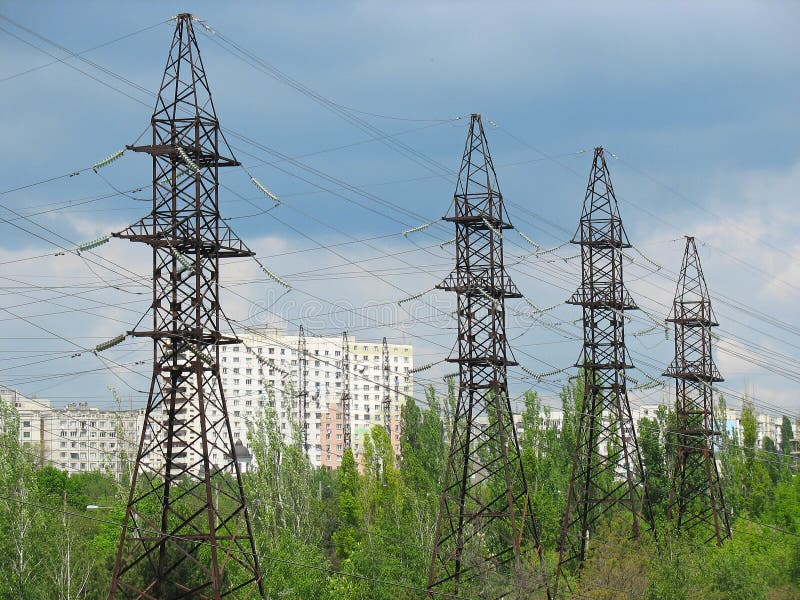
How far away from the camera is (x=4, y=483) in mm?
56812

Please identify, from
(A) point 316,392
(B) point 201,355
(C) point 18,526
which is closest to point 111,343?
(B) point 201,355

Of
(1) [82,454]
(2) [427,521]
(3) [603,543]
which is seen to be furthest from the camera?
(1) [82,454]

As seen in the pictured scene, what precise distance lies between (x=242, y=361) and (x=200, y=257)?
131 metres

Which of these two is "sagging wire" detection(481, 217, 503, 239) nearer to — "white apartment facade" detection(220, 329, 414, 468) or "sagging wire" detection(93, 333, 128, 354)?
"sagging wire" detection(93, 333, 128, 354)

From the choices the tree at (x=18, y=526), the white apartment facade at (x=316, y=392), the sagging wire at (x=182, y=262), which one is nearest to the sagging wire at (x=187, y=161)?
the sagging wire at (x=182, y=262)

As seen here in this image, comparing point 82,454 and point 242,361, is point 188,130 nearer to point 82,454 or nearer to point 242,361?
point 242,361

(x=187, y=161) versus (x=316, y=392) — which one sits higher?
(x=316, y=392)

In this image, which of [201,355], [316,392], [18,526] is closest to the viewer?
[201,355]

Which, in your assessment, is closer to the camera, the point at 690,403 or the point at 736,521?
the point at 690,403

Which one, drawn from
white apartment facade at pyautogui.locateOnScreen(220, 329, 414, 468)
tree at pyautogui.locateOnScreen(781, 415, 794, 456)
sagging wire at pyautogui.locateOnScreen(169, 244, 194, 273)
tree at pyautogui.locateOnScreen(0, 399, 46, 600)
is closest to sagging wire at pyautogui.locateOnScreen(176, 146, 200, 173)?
sagging wire at pyautogui.locateOnScreen(169, 244, 194, 273)

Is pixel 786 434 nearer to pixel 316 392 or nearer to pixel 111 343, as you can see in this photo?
pixel 316 392

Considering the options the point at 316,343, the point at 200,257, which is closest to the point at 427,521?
the point at 200,257

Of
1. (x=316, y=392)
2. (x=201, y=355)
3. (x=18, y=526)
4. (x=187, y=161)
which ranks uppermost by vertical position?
(x=316, y=392)

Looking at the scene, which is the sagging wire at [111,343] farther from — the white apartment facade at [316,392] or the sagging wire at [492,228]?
the white apartment facade at [316,392]
